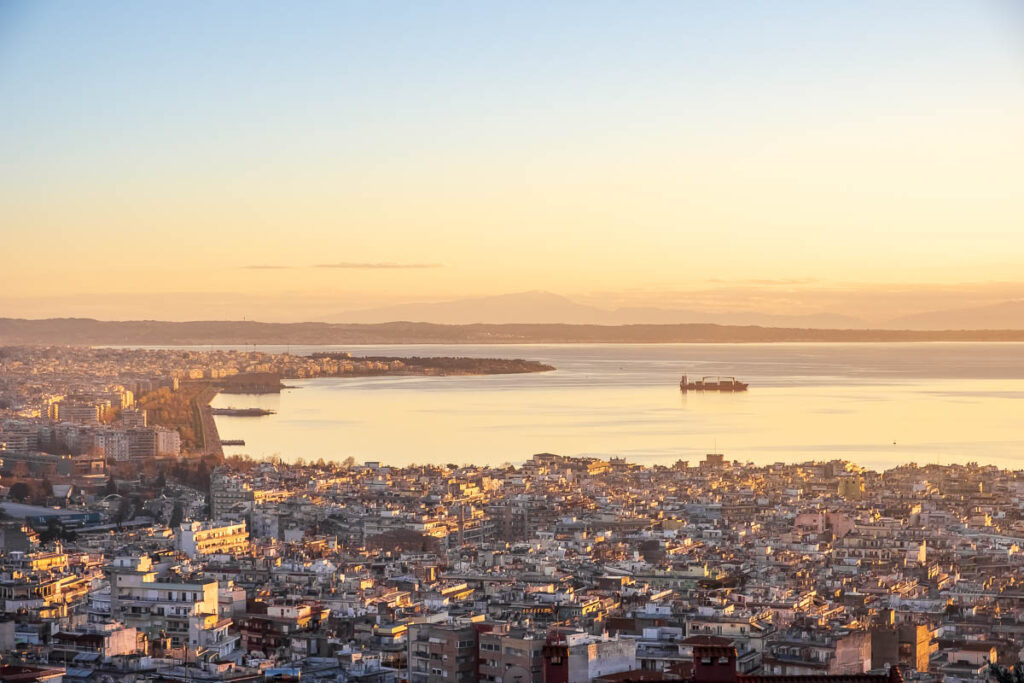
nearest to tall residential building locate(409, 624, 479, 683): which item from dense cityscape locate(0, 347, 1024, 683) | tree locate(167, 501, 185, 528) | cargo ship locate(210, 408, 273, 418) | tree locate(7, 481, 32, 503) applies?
dense cityscape locate(0, 347, 1024, 683)

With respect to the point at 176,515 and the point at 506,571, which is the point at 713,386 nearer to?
the point at 176,515

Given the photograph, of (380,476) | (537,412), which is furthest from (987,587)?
(537,412)

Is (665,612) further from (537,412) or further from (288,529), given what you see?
(537,412)

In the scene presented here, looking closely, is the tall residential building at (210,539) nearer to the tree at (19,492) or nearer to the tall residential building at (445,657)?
the tree at (19,492)

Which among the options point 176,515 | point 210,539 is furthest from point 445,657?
point 176,515

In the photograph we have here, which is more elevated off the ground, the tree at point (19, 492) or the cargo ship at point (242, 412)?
the tree at point (19, 492)

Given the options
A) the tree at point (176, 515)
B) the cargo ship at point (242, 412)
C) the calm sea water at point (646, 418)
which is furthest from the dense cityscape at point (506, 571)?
the cargo ship at point (242, 412)
